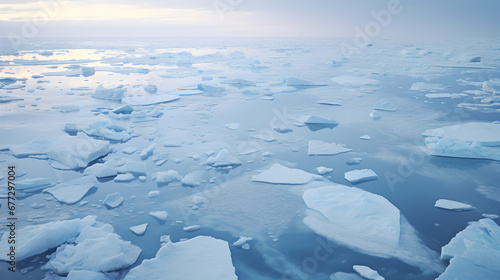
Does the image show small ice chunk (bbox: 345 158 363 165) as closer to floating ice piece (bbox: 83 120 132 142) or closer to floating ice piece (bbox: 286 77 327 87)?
floating ice piece (bbox: 83 120 132 142)

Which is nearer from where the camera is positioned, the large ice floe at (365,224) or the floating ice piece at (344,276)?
the floating ice piece at (344,276)

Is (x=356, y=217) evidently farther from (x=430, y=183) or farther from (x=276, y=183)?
(x=430, y=183)

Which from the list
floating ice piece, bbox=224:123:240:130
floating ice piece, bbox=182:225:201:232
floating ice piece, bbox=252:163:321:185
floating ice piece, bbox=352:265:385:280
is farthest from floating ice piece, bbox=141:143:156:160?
floating ice piece, bbox=352:265:385:280

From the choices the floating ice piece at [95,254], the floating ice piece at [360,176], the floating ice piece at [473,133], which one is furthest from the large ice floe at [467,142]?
the floating ice piece at [95,254]

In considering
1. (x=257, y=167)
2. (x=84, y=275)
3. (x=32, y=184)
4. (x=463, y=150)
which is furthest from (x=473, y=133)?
(x=32, y=184)

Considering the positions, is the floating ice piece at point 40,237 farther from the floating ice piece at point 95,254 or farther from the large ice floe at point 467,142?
the large ice floe at point 467,142

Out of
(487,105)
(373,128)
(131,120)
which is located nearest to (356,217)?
(373,128)
